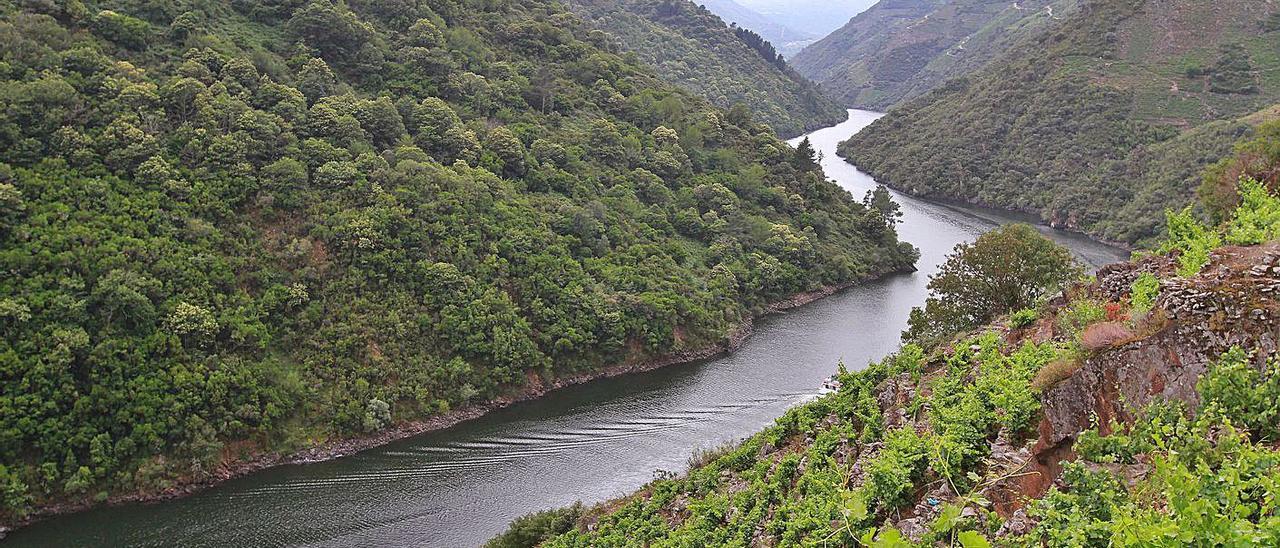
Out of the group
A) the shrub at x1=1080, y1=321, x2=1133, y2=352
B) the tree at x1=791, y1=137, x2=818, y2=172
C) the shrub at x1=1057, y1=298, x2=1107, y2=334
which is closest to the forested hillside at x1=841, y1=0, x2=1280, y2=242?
the tree at x1=791, y1=137, x2=818, y2=172

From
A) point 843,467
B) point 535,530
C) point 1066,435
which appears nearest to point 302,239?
point 535,530

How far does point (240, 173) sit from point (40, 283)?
32.0 feet

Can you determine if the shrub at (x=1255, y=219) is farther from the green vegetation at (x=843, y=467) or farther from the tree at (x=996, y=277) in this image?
the tree at (x=996, y=277)

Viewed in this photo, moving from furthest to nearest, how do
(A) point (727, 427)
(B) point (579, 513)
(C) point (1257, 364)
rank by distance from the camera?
(A) point (727, 427) < (B) point (579, 513) < (C) point (1257, 364)

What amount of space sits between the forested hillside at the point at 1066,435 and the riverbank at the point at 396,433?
13371 millimetres

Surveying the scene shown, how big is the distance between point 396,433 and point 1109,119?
7924 centimetres

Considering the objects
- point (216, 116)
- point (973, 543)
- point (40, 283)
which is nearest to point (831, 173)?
point (216, 116)

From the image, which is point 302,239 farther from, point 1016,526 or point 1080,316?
point 1016,526

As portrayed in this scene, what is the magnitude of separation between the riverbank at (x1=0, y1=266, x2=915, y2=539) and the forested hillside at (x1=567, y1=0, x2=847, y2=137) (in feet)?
203

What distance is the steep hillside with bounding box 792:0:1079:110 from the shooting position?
484ft

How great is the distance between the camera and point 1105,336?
418 inches

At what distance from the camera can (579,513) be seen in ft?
78.4

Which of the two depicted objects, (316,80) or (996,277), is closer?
(996,277)

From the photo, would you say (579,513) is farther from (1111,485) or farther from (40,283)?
(40,283)
